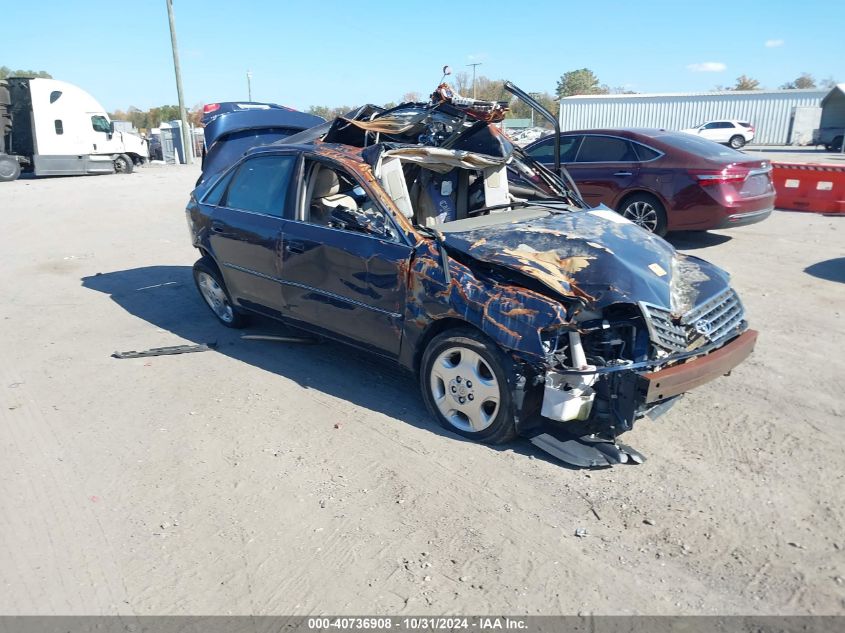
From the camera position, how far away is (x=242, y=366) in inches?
220

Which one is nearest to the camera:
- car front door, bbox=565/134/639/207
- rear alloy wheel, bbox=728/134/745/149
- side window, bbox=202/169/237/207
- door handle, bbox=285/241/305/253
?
door handle, bbox=285/241/305/253

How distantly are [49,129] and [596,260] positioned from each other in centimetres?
2450

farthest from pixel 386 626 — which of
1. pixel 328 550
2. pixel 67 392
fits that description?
pixel 67 392

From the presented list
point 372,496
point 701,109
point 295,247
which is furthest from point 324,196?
point 701,109

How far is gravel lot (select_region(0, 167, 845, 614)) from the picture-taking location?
2.93 meters

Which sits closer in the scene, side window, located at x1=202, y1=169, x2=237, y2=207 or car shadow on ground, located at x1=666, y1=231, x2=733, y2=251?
side window, located at x1=202, y1=169, x2=237, y2=207

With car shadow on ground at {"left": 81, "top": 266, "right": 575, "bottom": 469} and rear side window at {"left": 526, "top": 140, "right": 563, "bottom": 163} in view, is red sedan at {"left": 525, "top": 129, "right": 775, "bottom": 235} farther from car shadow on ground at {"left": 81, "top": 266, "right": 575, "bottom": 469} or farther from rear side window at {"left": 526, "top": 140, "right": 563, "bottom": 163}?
car shadow on ground at {"left": 81, "top": 266, "right": 575, "bottom": 469}

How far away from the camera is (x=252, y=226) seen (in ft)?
18.2

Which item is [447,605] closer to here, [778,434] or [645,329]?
[645,329]

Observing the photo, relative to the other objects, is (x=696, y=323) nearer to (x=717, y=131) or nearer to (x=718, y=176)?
(x=718, y=176)

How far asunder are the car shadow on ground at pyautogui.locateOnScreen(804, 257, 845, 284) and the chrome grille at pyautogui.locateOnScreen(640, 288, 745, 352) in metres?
4.01

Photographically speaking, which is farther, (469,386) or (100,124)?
(100,124)

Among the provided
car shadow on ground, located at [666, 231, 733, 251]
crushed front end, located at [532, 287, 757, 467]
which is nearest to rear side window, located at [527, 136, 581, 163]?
car shadow on ground, located at [666, 231, 733, 251]

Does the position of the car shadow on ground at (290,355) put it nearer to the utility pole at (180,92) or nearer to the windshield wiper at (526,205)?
the windshield wiper at (526,205)
